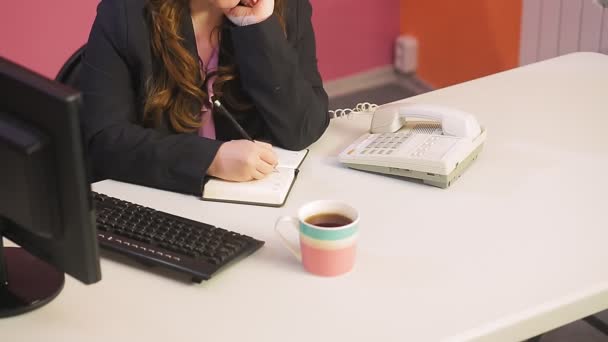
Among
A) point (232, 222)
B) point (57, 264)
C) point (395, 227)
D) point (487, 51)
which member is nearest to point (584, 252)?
point (395, 227)

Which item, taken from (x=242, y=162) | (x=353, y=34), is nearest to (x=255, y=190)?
(x=242, y=162)

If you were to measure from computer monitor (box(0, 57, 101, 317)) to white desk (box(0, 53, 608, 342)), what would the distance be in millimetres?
97

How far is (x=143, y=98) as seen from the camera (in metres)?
1.57

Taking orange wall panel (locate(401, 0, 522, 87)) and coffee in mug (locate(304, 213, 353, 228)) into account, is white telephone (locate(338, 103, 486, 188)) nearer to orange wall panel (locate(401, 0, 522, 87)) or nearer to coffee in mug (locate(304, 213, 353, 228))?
coffee in mug (locate(304, 213, 353, 228))

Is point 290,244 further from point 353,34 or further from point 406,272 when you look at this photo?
point 353,34

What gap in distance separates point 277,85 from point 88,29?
1.62 metres

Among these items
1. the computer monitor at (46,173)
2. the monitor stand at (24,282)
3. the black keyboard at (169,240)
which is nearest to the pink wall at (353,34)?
the black keyboard at (169,240)

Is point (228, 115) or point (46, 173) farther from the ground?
point (46, 173)

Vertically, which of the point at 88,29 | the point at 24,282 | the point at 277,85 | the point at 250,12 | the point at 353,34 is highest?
the point at 250,12

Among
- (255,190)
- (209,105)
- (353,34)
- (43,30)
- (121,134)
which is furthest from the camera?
(353,34)

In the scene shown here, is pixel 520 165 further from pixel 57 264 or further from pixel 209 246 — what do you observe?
pixel 57 264

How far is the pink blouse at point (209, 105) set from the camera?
1611 mm

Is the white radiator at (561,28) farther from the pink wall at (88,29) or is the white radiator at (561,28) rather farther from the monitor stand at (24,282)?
the monitor stand at (24,282)

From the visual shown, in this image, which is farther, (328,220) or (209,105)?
(209,105)
